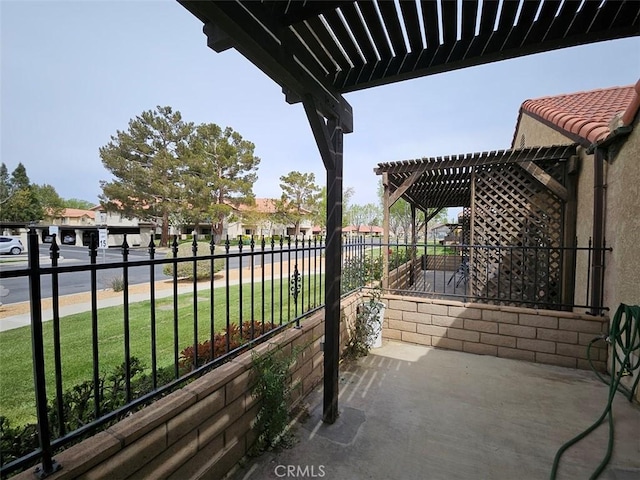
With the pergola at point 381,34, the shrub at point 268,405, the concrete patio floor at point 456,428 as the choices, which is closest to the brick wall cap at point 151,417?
the shrub at point 268,405

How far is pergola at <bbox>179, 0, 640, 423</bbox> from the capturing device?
4.97ft

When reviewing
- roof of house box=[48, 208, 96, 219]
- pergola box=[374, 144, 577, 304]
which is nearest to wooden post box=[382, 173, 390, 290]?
pergola box=[374, 144, 577, 304]

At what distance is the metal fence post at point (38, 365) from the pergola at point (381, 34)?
4.00 feet

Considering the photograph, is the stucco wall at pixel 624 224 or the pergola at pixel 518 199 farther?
the pergola at pixel 518 199

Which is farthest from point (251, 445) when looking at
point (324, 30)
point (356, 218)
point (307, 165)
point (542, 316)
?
point (356, 218)

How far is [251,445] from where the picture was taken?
217 centimetres

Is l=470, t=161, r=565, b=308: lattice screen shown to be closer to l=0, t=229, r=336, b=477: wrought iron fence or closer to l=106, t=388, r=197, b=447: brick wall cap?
l=0, t=229, r=336, b=477: wrought iron fence

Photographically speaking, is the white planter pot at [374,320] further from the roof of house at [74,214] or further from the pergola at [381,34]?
the roof of house at [74,214]

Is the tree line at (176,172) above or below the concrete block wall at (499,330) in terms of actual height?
above

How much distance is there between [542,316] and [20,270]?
5.00 meters

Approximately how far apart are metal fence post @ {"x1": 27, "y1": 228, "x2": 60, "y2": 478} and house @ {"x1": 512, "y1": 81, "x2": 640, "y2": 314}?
4.58 metres

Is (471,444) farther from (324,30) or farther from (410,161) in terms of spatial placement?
(410,161)

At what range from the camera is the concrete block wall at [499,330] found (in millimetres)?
3672

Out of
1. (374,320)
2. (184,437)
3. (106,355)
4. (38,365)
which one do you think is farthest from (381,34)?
(106,355)
